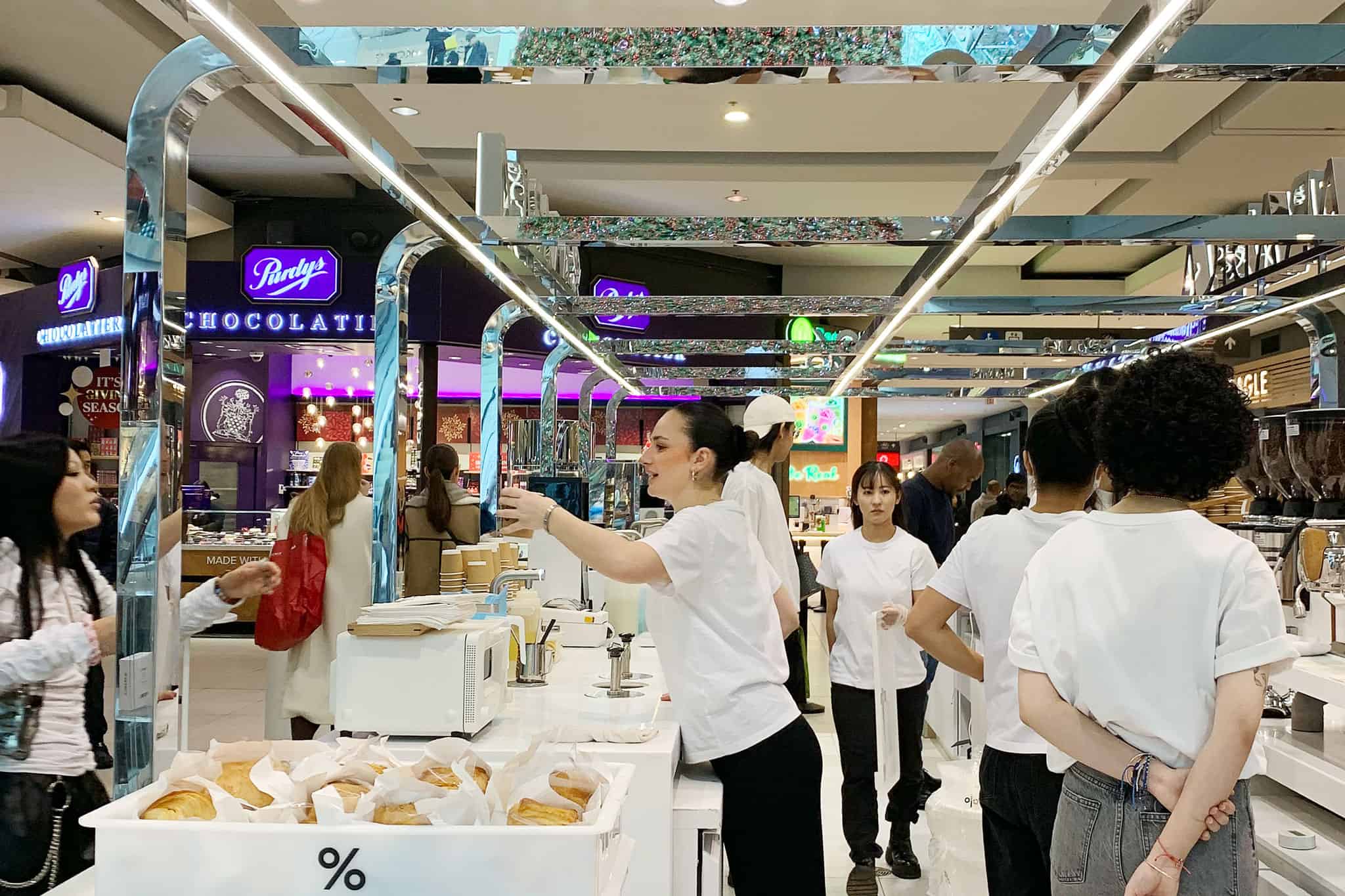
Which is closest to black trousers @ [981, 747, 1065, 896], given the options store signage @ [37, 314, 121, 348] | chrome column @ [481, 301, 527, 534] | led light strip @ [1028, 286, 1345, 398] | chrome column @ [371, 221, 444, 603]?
led light strip @ [1028, 286, 1345, 398]

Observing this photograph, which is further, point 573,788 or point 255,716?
point 255,716

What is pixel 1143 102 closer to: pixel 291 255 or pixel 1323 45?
pixel 1323 45

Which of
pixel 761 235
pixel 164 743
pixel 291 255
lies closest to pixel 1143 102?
pixel 761 235

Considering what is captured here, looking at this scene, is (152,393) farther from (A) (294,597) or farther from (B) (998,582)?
(A) (294,597)

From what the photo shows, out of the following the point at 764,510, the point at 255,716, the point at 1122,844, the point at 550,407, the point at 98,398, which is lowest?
the point at 255,716

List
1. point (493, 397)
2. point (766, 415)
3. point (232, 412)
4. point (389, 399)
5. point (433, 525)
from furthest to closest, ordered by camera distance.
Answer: point (232, 412), point (433, 525), point (766, 415), point (493, 397), point (389, 399)

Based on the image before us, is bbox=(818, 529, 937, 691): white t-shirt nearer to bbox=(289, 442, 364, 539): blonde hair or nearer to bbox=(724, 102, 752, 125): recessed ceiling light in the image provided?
bbox=(289, 442, 364, 539): blonde hair

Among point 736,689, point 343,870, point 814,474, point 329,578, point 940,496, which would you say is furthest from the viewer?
point 814,474

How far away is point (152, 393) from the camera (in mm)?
1812

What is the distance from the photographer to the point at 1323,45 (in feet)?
5.63

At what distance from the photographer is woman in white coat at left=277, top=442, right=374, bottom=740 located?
4.30 m

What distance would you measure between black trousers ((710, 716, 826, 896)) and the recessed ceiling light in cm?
497

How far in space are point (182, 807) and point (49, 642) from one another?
1.02 metres

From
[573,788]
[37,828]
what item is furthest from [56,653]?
[573,788]
